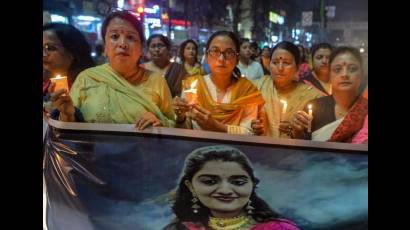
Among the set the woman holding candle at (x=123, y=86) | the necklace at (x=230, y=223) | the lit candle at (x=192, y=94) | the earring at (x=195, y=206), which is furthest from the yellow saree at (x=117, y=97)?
the necklace at (x=230, y=223)

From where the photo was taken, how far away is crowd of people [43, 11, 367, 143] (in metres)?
2.36

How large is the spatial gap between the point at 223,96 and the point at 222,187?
50 centimetres

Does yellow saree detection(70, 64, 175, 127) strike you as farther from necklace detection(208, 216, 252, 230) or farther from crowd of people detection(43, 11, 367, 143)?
necklace detection(208, 216, 252, 230)

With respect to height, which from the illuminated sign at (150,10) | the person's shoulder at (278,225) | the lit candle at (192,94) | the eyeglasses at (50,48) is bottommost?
the person's shoulder at (278,225)

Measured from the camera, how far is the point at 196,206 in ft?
8.44

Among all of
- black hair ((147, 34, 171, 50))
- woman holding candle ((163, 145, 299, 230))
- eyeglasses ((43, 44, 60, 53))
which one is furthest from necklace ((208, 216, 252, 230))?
eyeglasses ((43, 44, 60, 53))

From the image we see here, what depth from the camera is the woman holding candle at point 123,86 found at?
8.35 feet

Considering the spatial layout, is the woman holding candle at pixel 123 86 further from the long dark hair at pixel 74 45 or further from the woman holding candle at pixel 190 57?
the woman holding candle at pixel 190 57

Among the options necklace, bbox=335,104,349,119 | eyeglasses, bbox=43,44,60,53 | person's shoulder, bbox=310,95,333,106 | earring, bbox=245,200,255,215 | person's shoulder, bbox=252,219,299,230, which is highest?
eyeglasses, bbox=43,44,60,53

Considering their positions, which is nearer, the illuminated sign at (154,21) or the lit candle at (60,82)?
the illuminated sign at (154,21)

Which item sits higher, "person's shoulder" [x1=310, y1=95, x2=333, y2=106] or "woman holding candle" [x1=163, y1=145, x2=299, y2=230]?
"person's shoulder" [x1=310, y1=95, x2=333, y2=106]
